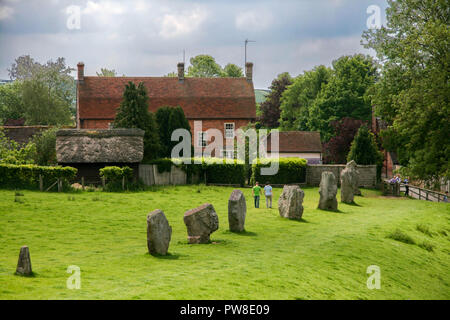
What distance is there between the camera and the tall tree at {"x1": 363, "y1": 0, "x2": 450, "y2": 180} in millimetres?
34219

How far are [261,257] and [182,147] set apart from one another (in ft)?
107

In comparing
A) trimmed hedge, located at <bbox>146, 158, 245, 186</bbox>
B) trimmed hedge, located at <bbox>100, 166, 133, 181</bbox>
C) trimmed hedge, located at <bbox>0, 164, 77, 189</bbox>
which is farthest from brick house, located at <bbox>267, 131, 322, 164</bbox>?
trimmed hedge, located at <bbox>0, 164, 77, 189</bbox>

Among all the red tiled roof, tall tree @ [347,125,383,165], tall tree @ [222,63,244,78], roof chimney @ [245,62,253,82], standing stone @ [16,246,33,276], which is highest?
tall tree @ [222,63,244,78]

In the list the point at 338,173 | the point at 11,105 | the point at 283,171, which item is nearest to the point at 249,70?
the point at 338,173

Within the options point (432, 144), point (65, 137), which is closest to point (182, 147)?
point (65, 137)

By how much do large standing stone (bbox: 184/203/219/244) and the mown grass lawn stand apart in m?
0.50

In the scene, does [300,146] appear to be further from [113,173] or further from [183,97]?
[113,173]

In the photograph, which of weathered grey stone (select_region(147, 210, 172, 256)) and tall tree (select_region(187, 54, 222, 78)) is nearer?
weathered grey stone (select_region(147, 210, 172, 256))

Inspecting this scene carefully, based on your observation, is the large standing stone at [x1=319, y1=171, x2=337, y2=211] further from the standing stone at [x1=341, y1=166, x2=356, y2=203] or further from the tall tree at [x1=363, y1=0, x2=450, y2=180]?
the tall tree at [x1=363, y1=0, x2=450, y2=180]

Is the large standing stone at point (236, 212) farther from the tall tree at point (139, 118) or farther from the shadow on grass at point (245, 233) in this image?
the tall tree at point (139, 118)

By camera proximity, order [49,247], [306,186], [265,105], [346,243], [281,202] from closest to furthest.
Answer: [49,247], [346,243], [281,202], [306,186], [265,105]

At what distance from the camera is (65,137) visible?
44.5 metres

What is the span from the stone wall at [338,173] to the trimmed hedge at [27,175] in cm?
2138
